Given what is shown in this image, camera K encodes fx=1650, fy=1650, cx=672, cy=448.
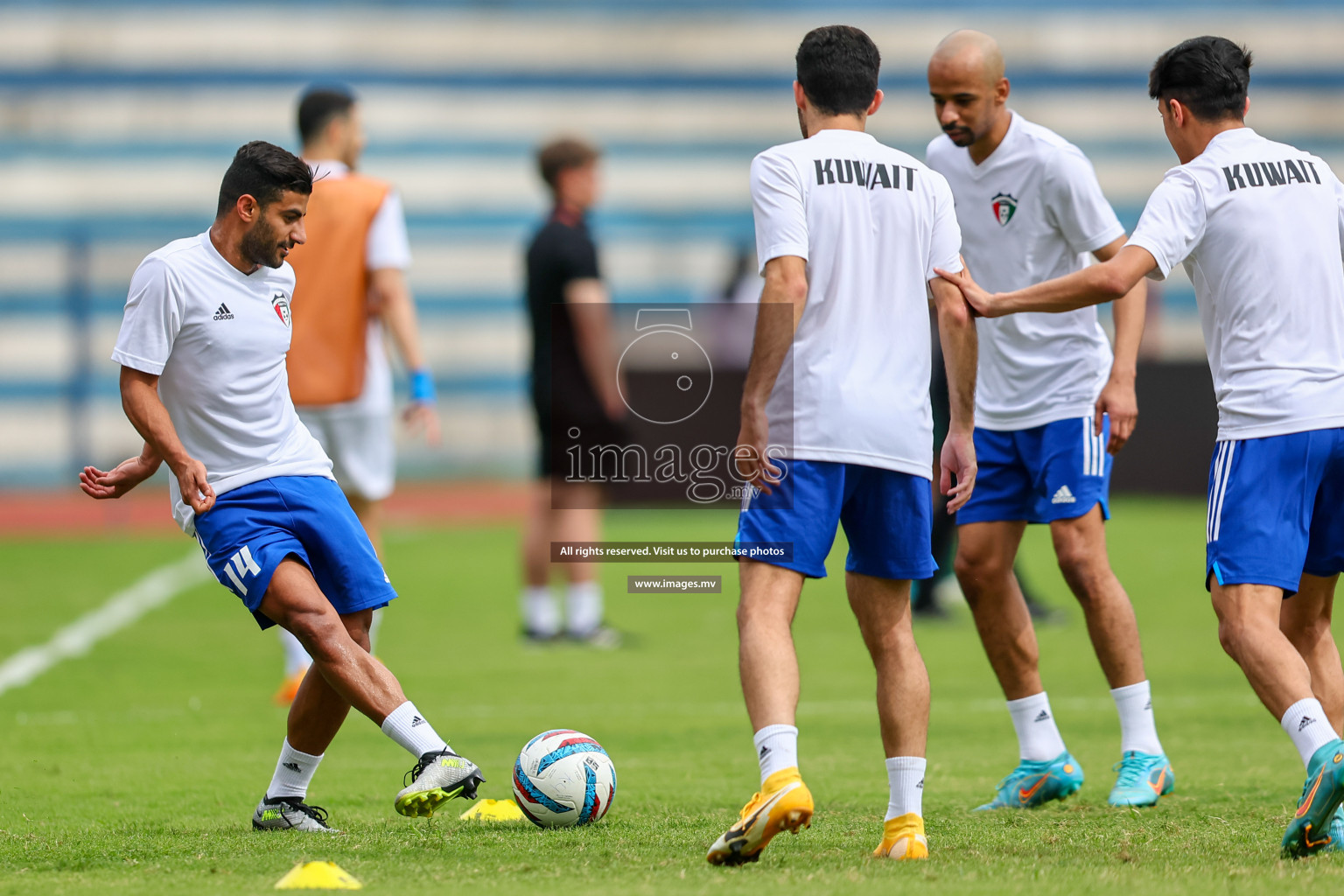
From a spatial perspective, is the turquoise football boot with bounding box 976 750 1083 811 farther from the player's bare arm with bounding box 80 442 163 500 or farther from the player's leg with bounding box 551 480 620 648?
the player's leg with bounding box 551 480 620 648

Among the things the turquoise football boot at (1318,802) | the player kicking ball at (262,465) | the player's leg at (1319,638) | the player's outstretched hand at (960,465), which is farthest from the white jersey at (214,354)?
the player's leg at (1319,638)

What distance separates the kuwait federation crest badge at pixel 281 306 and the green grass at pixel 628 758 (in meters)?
1.62

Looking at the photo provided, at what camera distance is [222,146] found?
30.7 metres

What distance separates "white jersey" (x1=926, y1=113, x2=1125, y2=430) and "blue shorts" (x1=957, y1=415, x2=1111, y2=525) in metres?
0.06

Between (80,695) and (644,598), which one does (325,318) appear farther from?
(644,598)

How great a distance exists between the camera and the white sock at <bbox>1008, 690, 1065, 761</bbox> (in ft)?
18.8

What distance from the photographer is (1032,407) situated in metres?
6.02

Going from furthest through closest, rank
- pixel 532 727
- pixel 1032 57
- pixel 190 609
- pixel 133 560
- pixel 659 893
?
pixel 1032 57 → pixel 133 560 → pixel 190 609 → pixel 532 727 → pixel 659 893

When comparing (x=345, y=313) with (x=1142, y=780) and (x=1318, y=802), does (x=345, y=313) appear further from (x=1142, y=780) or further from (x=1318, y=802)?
(x=1318, y=802)

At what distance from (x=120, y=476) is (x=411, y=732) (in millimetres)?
1271

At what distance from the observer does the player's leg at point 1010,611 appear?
5.71m

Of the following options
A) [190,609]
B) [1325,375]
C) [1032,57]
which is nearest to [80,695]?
[190,609]

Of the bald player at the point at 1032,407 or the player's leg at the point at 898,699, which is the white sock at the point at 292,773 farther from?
the bald player at the point at 1032,407

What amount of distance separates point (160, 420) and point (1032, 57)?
2989cm
